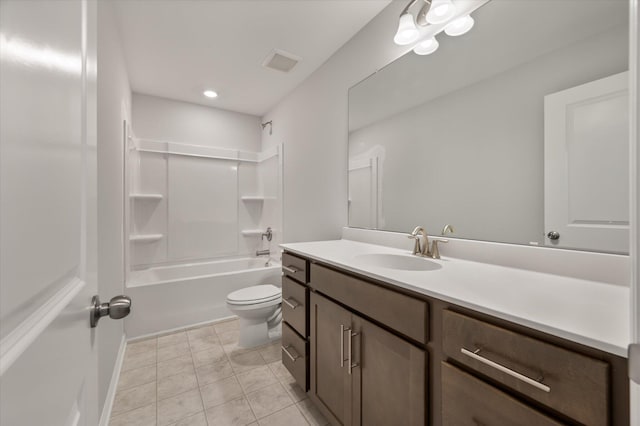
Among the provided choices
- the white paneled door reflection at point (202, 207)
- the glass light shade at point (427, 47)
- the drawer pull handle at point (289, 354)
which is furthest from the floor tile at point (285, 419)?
the white paneled door reflection at point (202, 207)

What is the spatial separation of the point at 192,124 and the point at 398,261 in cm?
Result: 317

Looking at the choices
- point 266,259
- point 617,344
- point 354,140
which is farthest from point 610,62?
point 266,259

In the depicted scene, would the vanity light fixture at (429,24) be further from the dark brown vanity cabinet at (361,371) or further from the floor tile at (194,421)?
the floor tile at (194,421)

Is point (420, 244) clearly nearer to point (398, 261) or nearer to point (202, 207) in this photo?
point (398, 261)

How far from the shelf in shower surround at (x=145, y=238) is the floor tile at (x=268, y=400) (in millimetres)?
2208

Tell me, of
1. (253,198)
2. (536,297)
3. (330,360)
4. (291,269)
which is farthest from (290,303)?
(253,198)

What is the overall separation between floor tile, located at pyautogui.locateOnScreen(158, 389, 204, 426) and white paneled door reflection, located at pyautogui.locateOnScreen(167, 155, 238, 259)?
1.92 metres

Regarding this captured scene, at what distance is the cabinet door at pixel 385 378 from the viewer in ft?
2.80

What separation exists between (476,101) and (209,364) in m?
2.46

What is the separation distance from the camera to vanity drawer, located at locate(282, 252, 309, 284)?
149cm

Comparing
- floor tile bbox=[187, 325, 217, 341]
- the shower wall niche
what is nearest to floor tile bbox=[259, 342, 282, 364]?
floor tile bbox=[187, 325, 217, 341]

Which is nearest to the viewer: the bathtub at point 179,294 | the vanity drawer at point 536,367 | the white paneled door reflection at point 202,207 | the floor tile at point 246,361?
the vanity drawer at point 536,367

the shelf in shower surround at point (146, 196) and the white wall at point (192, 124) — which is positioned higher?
the white wall at point (192, 124)

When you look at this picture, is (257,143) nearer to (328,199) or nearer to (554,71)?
(328,199)
